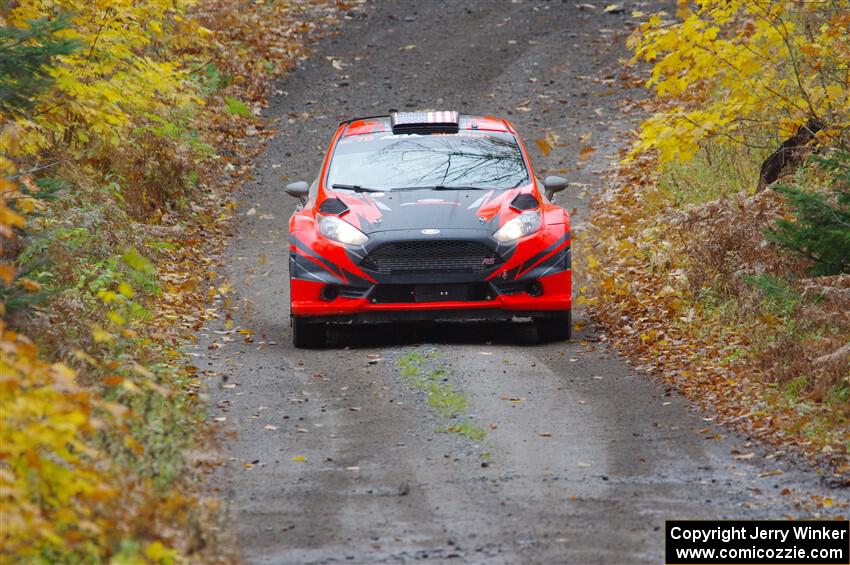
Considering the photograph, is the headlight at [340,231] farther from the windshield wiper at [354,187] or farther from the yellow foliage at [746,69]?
the yellow foliage at [746,69]

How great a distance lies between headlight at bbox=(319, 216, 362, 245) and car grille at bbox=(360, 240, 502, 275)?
0.19m

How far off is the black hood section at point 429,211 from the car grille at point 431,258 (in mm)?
157

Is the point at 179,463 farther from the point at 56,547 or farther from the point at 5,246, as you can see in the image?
the point at 5,246

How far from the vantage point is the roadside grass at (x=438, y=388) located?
27.3ft

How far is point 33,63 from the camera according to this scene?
9.08 m

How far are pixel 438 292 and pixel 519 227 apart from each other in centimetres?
93

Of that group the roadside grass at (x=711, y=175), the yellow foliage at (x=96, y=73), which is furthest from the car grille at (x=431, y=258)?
the roadside grass at (x=711, y=175)

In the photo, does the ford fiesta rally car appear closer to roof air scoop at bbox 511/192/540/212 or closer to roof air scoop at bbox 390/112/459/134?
roof air scoop at bbox 511/192/540/212

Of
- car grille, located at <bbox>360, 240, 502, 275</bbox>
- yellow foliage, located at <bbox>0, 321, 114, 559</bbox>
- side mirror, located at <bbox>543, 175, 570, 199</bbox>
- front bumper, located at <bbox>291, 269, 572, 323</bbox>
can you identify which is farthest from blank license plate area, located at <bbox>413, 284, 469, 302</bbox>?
yellow foliage, located at <bbox>0, 321, 114, 559</bbox>

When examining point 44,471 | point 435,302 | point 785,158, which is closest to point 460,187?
point 435,302

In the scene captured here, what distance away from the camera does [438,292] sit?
10.7 metres

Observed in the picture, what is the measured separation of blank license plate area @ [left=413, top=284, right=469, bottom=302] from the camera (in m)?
10.7

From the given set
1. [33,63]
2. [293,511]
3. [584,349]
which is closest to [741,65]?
[584,349]

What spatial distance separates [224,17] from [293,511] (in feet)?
65.0
